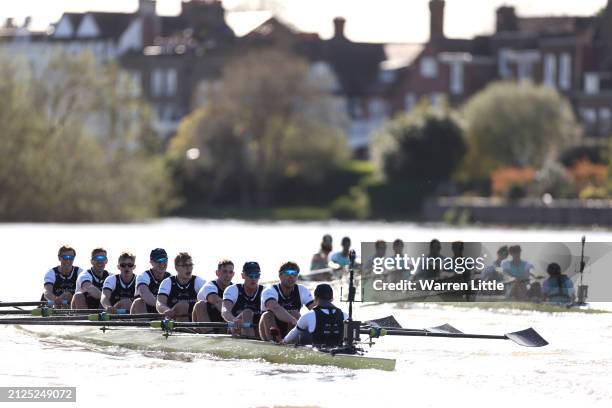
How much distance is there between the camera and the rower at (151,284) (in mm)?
27891

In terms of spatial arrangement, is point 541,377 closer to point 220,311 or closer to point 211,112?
point 220,311

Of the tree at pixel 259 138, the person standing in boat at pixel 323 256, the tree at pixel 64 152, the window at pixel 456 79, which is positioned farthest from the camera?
the window at pixel 456 79

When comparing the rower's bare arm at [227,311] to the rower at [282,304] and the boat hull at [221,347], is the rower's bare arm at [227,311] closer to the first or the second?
the boat hull at [221,347]

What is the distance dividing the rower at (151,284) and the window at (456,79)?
273ft

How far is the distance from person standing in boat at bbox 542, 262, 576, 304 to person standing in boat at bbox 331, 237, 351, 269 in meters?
4.79

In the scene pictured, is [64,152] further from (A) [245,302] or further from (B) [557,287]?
(A) [245,302]

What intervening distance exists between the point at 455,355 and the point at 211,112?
2782 inches

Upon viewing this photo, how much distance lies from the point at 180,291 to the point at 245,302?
165 centimetres

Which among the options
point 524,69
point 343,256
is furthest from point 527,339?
point 524,69

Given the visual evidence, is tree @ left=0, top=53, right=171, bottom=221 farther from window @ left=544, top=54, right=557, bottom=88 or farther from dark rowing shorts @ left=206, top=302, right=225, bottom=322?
dark rowing shorts @ left=206, top=302, right=225, bottom=322

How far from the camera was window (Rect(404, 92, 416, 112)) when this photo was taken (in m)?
113

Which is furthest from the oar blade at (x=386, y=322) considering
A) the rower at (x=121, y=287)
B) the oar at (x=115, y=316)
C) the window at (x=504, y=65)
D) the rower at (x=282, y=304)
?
the window at (x=504, y=65)

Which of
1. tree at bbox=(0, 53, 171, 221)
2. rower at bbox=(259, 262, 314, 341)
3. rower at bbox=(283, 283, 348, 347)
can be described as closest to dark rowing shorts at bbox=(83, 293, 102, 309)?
rower at bbox=(259, 262, 314, 341)

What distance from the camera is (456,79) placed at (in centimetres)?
11069
